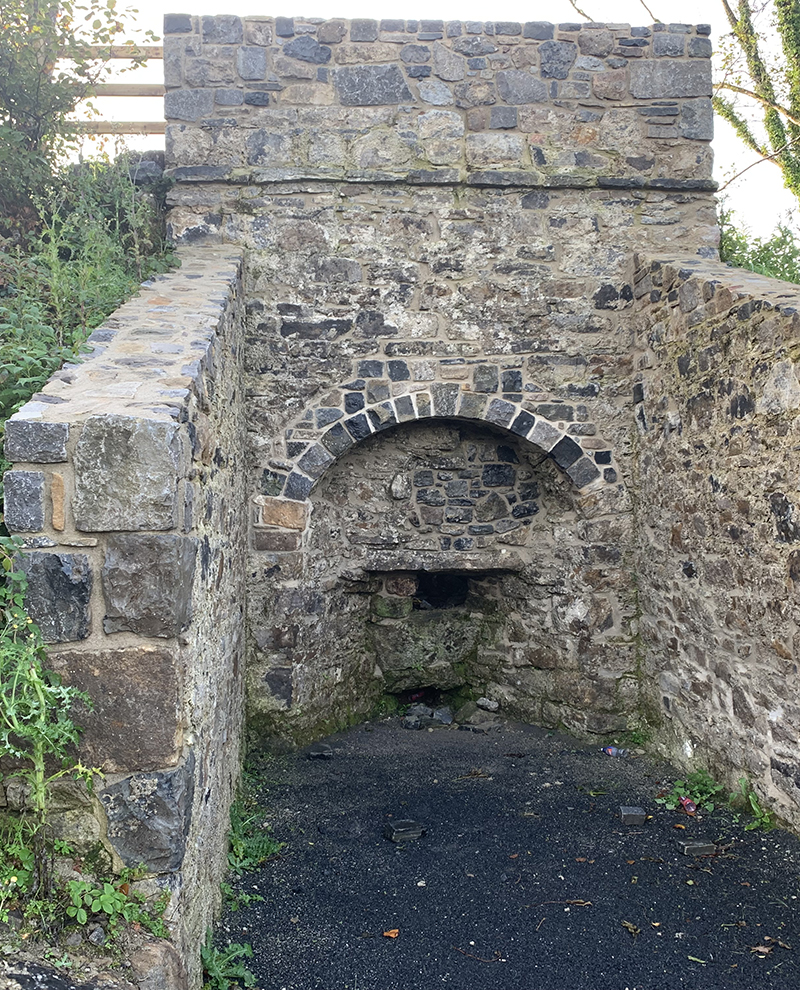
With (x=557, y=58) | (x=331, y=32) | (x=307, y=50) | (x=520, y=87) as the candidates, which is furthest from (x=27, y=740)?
(x=557, y=58)

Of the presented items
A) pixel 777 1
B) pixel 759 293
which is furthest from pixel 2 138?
pixel 777 1

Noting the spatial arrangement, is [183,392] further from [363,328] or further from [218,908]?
[363,328]

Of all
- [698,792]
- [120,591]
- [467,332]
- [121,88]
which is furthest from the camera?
[121,88]

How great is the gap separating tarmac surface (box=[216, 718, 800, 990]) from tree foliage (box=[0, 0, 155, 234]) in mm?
3952

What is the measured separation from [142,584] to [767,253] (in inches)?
196

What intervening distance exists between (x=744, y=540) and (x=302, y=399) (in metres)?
2.70

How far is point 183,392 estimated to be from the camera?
7.71 ft

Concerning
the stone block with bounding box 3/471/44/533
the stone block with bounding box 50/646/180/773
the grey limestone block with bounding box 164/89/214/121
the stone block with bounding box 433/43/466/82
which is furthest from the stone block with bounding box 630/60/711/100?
the stone block with bounding box 50/646/180/773

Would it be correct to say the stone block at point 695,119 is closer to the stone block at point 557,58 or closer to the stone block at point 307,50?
the stone block at point 557,58

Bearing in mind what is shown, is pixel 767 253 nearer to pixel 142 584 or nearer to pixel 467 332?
pixel 467 332

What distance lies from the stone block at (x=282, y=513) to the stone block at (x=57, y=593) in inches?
104

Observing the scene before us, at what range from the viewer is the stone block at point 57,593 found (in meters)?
1.98

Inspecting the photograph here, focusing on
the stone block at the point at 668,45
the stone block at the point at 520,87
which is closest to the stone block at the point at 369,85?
the stone block at the point at 520,87

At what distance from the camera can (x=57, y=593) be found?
1.99 m
